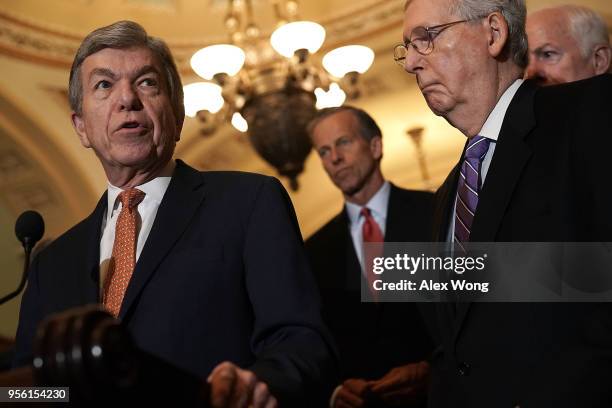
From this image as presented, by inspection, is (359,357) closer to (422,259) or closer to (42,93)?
(422,259)

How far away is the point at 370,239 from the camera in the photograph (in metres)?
3.82

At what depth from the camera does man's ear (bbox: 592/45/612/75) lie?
10.6ft

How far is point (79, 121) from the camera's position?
234cm

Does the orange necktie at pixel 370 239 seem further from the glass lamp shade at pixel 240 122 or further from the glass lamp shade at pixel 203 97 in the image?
the glass lamp shade at pixel 240 122

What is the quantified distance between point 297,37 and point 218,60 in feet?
2.10

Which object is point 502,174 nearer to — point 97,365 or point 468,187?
point 468,187

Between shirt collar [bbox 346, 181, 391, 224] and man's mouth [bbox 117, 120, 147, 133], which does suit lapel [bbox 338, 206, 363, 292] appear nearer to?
shirt collar [bbox 346, 181, 391, 224]

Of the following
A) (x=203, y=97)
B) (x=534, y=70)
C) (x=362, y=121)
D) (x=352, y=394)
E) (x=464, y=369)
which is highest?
(x=203, y=97)

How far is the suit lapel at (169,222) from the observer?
6.10 feet

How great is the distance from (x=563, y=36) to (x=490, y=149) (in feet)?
4.13

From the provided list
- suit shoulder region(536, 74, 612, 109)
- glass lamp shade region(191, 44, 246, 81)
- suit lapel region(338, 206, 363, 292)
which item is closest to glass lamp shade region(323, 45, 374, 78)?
glass lamp shade region(191, 44, 246, 81)

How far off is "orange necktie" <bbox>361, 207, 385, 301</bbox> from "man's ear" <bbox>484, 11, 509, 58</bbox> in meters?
1.39

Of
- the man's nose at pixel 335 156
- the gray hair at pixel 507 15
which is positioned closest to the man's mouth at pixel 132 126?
the gray hair at pixel 507 15

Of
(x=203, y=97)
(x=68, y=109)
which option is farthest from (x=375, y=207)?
(x=68, y=109)
